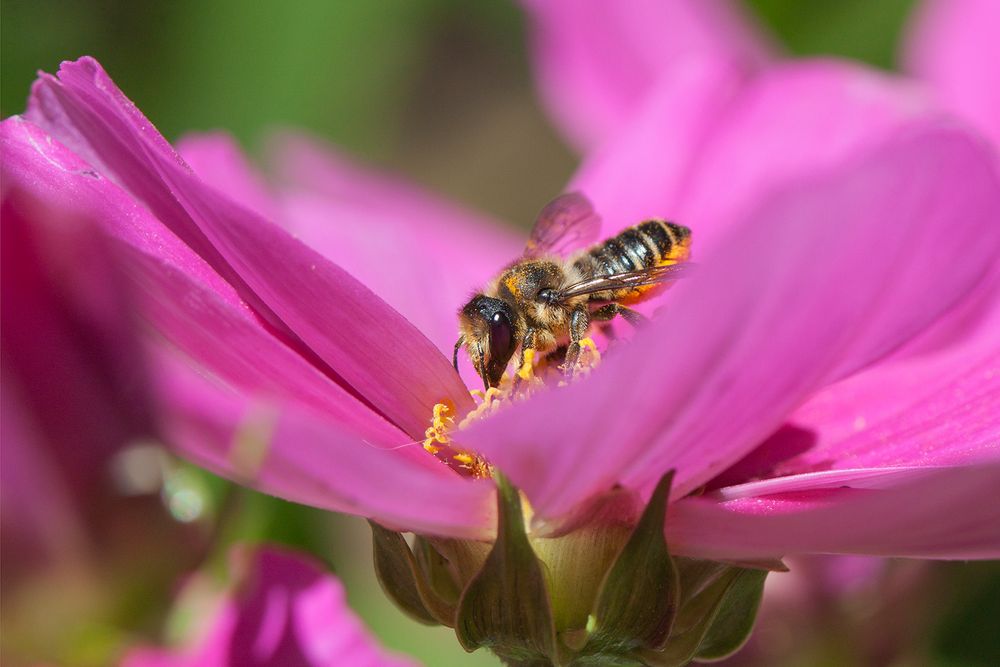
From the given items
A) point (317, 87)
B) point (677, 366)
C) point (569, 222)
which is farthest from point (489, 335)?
point (317, 87)

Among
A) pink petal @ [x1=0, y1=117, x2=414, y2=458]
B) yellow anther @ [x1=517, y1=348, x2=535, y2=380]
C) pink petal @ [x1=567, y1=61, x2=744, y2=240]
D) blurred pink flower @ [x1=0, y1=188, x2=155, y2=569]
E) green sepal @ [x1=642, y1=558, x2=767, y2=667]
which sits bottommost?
blurred pink flower @ [x1=0, y1=188, x2=155, y2=569]

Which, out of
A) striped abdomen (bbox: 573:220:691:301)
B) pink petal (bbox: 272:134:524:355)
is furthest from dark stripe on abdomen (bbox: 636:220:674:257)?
pink petal (bbox: 272:134:524:355)

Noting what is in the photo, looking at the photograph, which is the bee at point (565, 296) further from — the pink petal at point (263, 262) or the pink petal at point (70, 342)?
the pink petal at point (70, 342)

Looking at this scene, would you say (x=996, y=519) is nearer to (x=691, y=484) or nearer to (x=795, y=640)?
(x=691, y=484)

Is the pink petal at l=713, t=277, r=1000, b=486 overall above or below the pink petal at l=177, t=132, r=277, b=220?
below

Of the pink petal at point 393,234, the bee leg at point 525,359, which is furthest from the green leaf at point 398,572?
the pink petal at point 393,234

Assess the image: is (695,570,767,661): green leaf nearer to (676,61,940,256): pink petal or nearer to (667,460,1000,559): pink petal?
(667,460,1000,559): pink petal

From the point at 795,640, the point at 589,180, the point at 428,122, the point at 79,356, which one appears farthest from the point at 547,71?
the point at 428,122
